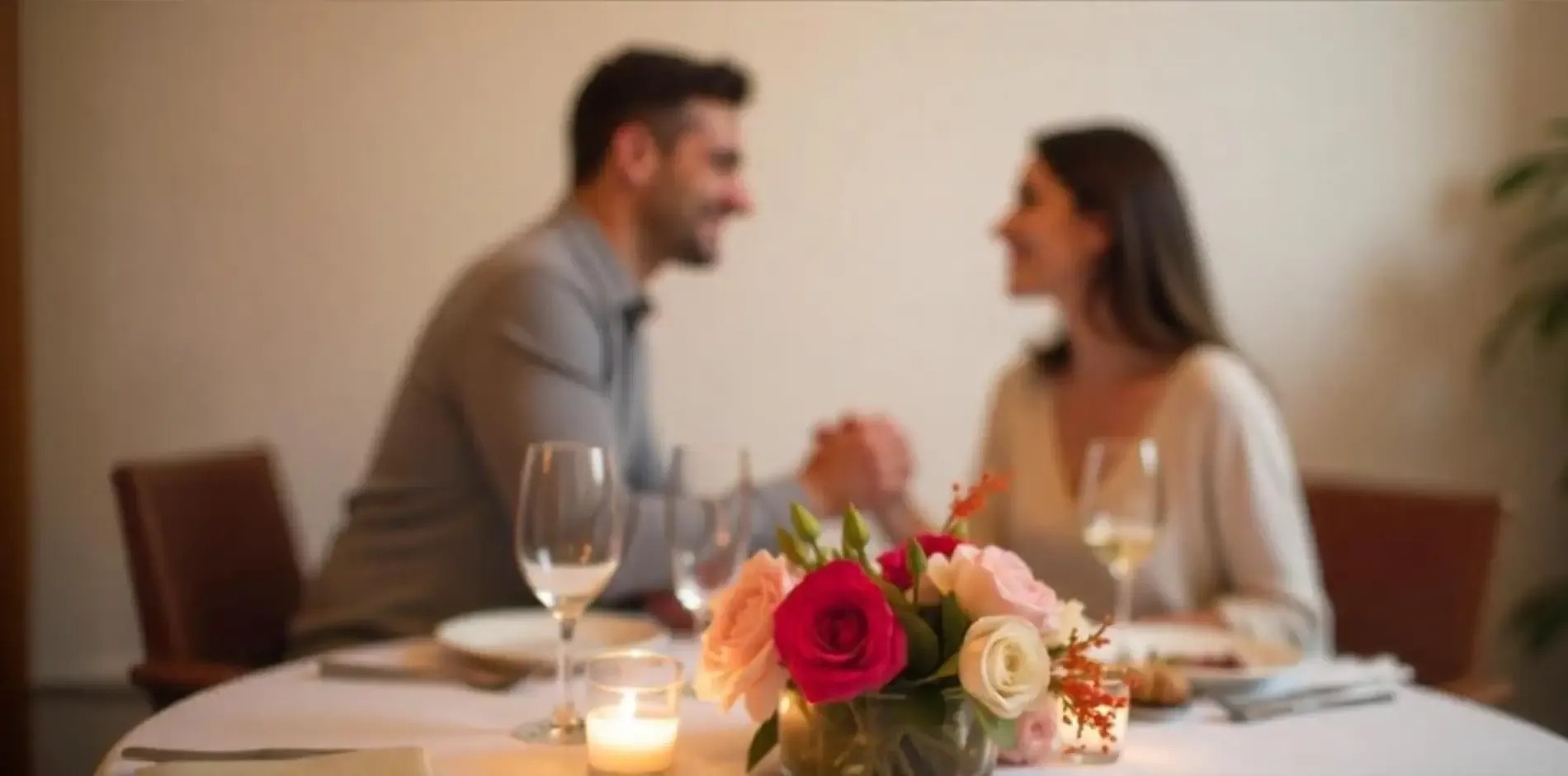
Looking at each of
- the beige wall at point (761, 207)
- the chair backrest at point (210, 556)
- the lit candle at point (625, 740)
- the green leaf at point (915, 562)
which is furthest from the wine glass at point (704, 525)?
the beige wall at point (761, 207)

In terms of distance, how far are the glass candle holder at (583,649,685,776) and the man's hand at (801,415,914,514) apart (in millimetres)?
814

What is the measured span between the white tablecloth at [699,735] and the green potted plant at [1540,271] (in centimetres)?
152

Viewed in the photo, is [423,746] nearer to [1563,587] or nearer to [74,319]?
[74,319]

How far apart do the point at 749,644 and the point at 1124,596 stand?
33.4 inches

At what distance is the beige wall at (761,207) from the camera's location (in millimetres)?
2309

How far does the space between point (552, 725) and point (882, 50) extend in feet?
5.44

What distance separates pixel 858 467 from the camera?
5.90 ft

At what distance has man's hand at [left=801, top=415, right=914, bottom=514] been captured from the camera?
179 cm

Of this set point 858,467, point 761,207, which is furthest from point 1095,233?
point 761,207

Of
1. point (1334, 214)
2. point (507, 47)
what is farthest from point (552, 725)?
point (1334, 214)

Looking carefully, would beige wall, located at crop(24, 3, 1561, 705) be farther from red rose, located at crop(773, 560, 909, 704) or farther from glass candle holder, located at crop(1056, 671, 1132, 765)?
red rose, located at crop(773, 560, 909, 704)

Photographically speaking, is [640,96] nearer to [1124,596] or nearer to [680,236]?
[680,236]

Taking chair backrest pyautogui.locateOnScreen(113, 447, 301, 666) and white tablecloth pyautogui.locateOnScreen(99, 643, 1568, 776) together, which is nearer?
white tablecloth pyautogui.locateOnScreen(99, 643, 1568, 776)

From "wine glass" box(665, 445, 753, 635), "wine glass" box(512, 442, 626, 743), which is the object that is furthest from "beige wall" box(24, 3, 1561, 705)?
"wine glass" box(512, 442, 626, 743)
